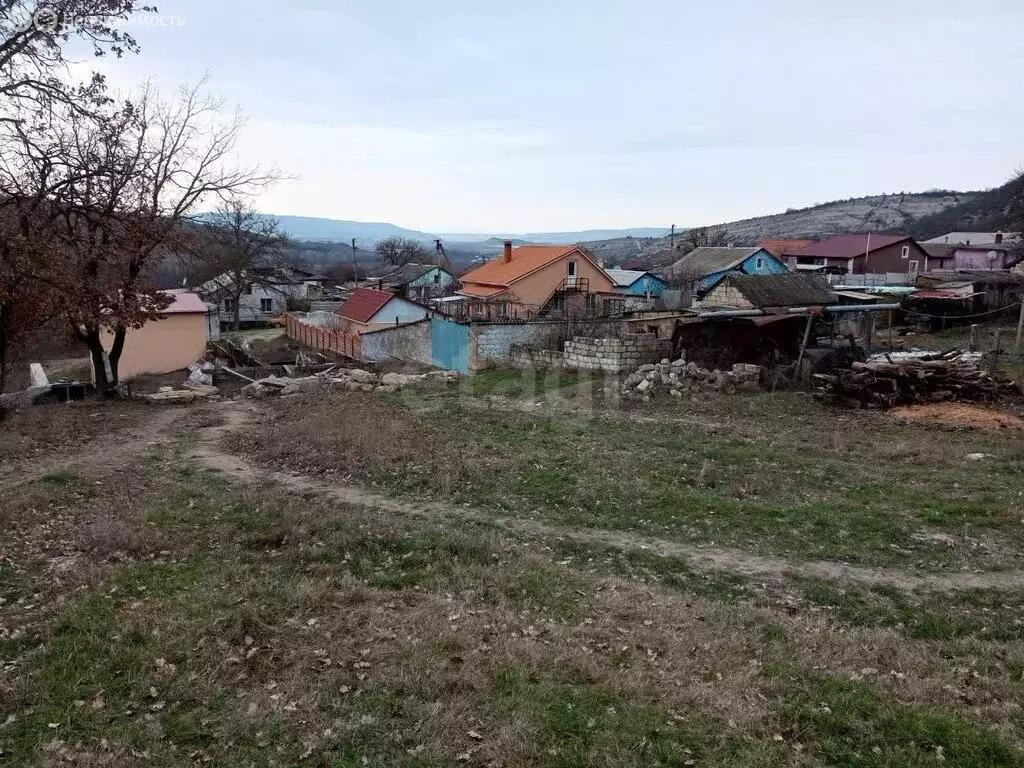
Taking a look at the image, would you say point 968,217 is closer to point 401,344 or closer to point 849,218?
point 849,218

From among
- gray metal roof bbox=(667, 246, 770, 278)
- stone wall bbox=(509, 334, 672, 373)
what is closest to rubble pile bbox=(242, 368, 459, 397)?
stone wall bbox=(509, 334, 672, 373)

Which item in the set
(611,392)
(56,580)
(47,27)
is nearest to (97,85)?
(47,27)

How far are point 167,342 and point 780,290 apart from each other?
25.5 metres

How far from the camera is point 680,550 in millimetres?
9125

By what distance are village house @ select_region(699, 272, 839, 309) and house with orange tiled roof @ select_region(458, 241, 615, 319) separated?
854cm

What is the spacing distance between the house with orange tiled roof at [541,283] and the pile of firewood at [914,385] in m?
18.3

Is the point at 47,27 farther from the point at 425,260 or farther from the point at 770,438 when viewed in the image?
the point at 425,260

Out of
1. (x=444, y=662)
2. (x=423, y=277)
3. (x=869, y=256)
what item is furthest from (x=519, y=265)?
(x=444, y=662)

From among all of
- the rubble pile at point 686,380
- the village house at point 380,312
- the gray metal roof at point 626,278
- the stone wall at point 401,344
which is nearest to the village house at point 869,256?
the gray metal roof at point 626,278

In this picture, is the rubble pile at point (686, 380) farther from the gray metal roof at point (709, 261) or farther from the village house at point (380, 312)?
the gray metal roof at point (709, 261)

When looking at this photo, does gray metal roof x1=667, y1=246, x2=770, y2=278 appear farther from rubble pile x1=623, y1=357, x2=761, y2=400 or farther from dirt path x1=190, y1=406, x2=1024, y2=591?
dirt path x1=190, y1=406, x2=1024, y2=591

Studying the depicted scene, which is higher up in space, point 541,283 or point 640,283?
point 541,283

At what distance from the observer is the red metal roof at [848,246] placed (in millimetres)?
53688

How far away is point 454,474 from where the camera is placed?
12.0 meters
